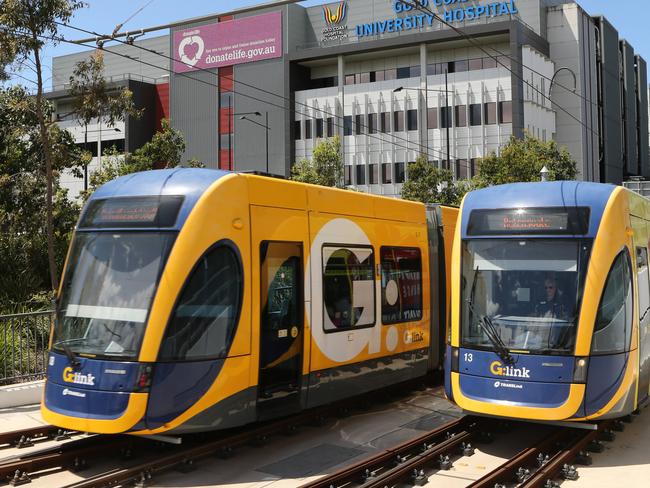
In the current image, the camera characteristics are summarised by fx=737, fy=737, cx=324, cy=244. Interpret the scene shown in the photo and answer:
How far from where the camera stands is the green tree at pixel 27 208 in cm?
1820

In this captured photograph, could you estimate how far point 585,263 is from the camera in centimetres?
871

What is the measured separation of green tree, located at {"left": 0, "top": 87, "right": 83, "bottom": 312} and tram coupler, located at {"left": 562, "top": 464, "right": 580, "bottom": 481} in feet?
43.7

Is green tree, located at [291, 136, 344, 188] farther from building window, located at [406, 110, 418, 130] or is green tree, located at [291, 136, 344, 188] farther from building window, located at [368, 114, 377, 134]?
building window, located at [368, 114, 377, 134]

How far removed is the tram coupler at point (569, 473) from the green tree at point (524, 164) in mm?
27756

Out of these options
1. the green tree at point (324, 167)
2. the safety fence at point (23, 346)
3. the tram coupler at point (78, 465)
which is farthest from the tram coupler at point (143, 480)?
the green tree at point (324, 167)

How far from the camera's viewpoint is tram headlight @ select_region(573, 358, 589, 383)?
27.6ft

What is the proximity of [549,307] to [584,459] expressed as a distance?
1809 millimetres

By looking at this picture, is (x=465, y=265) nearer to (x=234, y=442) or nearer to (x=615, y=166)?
(x=234, y=442)

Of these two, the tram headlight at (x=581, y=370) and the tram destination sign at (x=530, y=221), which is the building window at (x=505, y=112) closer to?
the tram destination sign at (x=530, y=221)

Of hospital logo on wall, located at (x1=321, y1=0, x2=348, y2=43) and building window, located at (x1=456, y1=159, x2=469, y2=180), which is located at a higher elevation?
→ hospital logo on wall, located at (x1=321, y1=0, x2=348, y2=43)

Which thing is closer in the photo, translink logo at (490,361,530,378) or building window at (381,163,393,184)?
translink logo at (490,361,530,378)

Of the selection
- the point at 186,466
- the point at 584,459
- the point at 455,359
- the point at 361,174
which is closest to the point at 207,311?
the point at 186,466

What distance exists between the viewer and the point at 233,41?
65.5 metres

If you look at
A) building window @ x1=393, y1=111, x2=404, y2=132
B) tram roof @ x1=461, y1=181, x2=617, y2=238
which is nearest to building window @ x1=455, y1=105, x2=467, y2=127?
building window @ x1=393, y1=111, x2=404, y2=132
